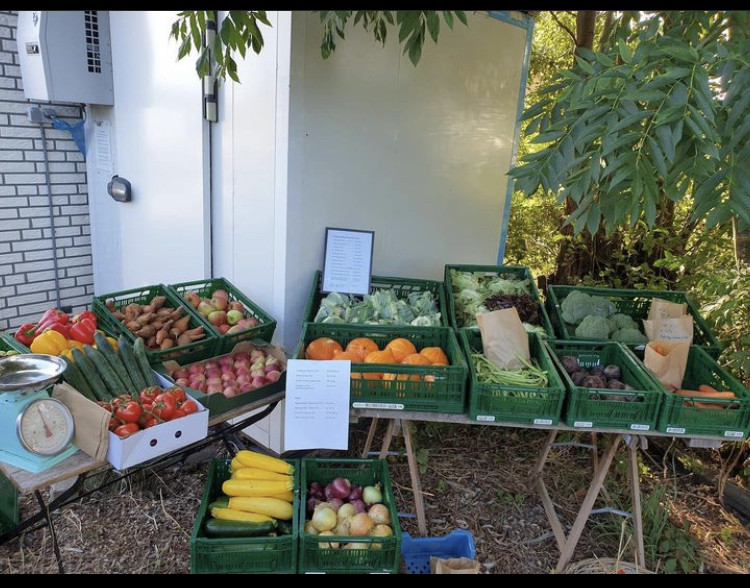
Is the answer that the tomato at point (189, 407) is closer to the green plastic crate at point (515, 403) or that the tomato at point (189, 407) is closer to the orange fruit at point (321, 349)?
the orange fruit at point (321, 349)

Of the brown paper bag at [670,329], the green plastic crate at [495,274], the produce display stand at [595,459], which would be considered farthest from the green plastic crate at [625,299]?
the produce display stand at [595,459]

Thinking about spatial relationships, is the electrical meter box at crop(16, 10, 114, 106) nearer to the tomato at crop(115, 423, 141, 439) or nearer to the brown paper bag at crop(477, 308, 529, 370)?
the tomato at crop(115, 423, 141, 439)

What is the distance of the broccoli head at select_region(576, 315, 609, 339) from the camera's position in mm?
3377

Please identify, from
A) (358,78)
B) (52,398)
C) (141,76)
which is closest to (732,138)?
(358,78)

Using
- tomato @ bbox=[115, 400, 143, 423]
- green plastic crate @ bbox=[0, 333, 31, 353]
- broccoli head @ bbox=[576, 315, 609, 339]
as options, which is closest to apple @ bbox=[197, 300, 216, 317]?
green plastic crate @ bbox=[0, 333, 31, 353]

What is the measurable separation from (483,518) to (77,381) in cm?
250

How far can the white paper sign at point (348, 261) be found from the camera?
3820mm

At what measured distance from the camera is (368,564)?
2.57 metres

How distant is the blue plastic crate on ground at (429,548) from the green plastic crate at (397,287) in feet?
4.31

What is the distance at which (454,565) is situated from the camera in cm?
273

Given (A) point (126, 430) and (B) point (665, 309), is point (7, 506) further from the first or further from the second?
(B) point (665, 309)

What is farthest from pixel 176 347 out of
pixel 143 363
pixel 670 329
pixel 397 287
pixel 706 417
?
pixel 670 329

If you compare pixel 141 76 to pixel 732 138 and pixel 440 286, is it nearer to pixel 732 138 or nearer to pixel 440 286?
pixel 440 286

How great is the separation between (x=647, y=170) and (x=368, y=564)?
2.07 meters
